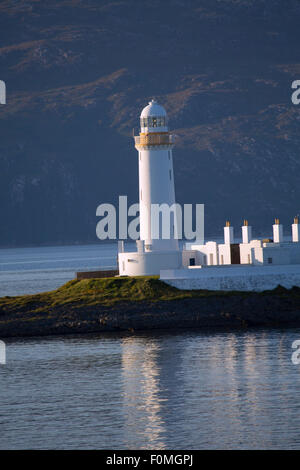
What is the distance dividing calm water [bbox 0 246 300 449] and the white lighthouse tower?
25.8ft

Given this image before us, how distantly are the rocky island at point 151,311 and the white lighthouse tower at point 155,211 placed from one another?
10.0ft

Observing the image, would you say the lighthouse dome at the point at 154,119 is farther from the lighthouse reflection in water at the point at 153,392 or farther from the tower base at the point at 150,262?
the lighthouse reflection in water at the point at 153,392

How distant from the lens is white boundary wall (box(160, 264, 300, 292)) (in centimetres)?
6372

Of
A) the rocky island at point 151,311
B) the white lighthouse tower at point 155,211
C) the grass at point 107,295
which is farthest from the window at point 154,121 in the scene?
the rocky island at point 151,311

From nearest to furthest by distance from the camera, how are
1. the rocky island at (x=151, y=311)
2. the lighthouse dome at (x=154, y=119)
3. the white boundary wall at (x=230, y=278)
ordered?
1. the rocky island at (x=151, y=311)
2. the white boundary wall at (x=230, y=278)
3. the lighthouse dome at (x=154, y=119)

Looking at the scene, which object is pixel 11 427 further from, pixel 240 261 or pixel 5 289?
pixel 5 289

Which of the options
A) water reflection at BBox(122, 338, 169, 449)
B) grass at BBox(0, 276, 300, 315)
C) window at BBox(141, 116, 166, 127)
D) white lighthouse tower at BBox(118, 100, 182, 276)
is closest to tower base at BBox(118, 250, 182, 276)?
white lighthouse tower at BBox(118, 100, 182, 276)

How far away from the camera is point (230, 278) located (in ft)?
209

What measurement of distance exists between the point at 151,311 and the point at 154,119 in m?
14.9

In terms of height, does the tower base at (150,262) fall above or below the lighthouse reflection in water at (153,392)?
above

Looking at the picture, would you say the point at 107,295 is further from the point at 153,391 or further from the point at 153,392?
the point at 153,392

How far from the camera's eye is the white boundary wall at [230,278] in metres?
63.7

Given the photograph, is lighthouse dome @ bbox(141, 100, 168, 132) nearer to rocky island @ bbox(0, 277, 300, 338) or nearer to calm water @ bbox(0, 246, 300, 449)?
rocky island @ bbox(0, 277, 300, 338)

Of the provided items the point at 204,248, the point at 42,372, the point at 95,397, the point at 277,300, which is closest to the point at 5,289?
the point at 204,248
